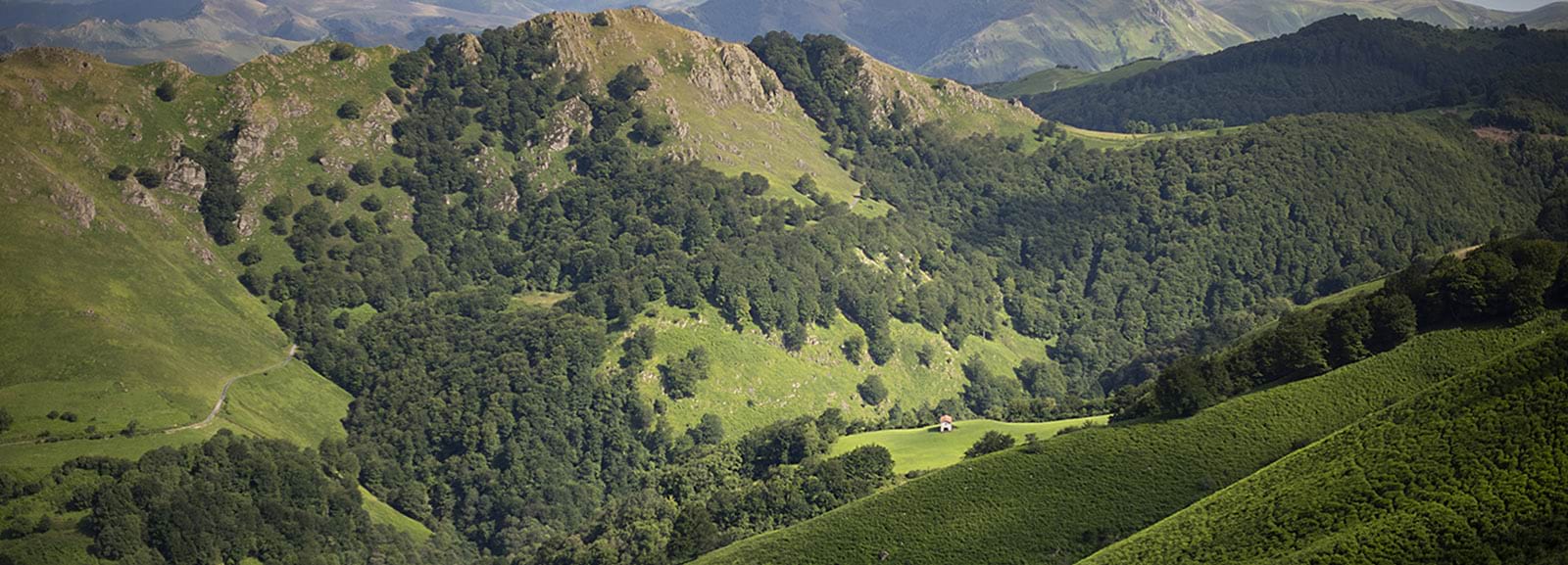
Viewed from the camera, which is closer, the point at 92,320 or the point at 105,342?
the point at 105,342

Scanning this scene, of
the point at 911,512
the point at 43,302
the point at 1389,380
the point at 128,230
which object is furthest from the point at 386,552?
the point at 1389,380

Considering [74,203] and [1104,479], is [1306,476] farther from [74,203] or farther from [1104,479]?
[74,203]

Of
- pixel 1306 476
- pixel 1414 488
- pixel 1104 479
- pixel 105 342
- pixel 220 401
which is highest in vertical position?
pixel 1414 488

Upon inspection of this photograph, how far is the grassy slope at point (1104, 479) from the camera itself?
9744 centimetres

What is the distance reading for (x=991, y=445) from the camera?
128875 millimetres

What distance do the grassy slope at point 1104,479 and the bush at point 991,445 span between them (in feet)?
50.2

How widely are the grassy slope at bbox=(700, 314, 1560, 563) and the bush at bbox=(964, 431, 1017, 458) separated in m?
15.3

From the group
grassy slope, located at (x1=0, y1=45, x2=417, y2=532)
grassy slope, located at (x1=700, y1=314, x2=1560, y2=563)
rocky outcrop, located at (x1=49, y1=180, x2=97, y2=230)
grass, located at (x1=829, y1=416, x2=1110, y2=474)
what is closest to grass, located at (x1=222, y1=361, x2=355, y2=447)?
grassy slope, located at (x1=0, y1=45, x2=417, y2=532)

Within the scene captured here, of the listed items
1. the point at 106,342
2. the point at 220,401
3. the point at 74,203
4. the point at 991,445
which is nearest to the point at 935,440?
the point at 991,445

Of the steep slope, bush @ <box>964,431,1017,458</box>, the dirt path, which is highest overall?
bush @ <box>964,431,1017,458</box>

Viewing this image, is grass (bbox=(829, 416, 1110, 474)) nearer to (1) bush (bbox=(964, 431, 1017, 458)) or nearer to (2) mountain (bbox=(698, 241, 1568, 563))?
(1) bush (bbox=(964, 431, 1017, 458))

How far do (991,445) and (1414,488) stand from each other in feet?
194

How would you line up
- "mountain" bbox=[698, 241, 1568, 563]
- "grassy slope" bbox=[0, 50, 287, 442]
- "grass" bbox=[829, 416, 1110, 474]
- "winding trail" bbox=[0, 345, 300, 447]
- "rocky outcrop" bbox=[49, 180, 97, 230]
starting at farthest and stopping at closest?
"rocky outcrop" bbox=[49, 180, 97, 230] → "grassy slope" bbox=[0, 50, 287, 442] → "winding trail" bbox=[0, 345, 300, 447] → "grass" bbox=[829, 416, 1110, 474] → "mountain" bbox=[698, 241, 1568, 563]

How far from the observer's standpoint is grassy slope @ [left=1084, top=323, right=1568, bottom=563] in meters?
65.8
